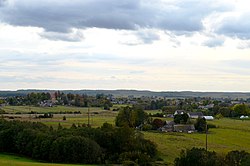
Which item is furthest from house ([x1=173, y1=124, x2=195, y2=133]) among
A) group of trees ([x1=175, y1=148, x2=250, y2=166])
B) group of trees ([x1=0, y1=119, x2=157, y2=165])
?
group of trees ([x1=175, y1=148, x2=250, y2=166])

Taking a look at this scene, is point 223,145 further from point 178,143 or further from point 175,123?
point 175,123

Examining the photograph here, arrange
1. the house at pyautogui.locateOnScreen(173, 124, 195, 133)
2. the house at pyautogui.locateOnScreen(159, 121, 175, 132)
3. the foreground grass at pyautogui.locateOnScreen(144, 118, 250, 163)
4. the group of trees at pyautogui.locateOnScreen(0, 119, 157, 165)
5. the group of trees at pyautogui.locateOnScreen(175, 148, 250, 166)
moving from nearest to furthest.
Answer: the group of trees at pyautogui.locateOnScreen(175, 148, 250, 166)
the group of trees at pyautogui.locateOnScreen(0, 119, 157, 165)
the foreground grass at pyautogui.locateOnScreen(144, 118, 250, 163)
the house at pyautogui.locateOnScreen(159, 121, 175, 132)
the house at pyautogui.locateOnScreen(173, 124, 195, 133)

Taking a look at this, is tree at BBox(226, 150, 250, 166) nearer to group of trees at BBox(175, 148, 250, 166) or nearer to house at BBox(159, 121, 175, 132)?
group of trees at BBox(175, 148, 250, 166)

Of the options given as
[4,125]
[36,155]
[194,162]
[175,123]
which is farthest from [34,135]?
[175,123]

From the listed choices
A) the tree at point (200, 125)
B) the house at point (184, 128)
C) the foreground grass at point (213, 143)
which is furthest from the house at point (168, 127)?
the foreground grass at point (213, 143)

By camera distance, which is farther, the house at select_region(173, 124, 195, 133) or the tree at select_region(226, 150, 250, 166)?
the house at select_region(173, 124, 195, 133)

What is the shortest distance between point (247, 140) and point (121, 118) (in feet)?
106

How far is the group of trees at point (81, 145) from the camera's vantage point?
55.0 meters

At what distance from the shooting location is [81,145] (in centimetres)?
5509

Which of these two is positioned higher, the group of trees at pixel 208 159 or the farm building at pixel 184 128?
the group of trees at pixel 208 159

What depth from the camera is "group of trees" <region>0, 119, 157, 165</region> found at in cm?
5500

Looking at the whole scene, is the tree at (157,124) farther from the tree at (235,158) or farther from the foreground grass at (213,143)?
the tree at (235,158)

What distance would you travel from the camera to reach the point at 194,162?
150 feet

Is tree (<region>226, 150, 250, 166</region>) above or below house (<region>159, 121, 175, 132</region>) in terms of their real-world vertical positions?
above
